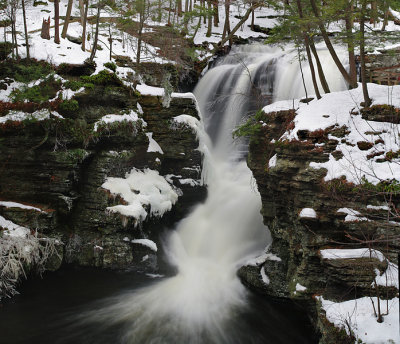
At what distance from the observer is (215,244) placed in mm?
9805

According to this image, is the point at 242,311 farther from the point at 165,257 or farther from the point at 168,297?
the point at 165,257

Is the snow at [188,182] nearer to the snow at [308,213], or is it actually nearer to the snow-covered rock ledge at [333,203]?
the snow-covered rock ledge at [333,203]

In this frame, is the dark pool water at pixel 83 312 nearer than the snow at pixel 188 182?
Yes

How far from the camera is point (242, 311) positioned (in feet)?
24.7

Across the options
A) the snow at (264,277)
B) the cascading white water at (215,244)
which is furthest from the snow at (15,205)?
the snow at (264,277)

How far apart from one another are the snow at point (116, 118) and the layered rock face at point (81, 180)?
36 millimetres

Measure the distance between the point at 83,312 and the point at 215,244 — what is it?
4352mm

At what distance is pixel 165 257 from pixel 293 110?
19.5 ft

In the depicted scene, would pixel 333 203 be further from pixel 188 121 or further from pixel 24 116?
pixel 24 116

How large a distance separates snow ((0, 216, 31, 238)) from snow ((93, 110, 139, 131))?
359 centimetres

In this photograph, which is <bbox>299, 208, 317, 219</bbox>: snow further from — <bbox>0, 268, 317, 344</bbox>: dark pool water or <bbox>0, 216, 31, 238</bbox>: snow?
<bbox>0, 216, 31, 238</bbox>: snow

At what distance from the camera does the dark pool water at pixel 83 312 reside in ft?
21.4

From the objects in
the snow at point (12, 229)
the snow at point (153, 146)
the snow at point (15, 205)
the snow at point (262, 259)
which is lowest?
the snow at point (262, 259)

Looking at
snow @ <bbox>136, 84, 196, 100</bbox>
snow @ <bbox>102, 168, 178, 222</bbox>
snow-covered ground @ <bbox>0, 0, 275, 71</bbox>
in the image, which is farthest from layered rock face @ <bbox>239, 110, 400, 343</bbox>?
snow-covered ground @ <bbox>0, 0, 275, 71</bbox>
